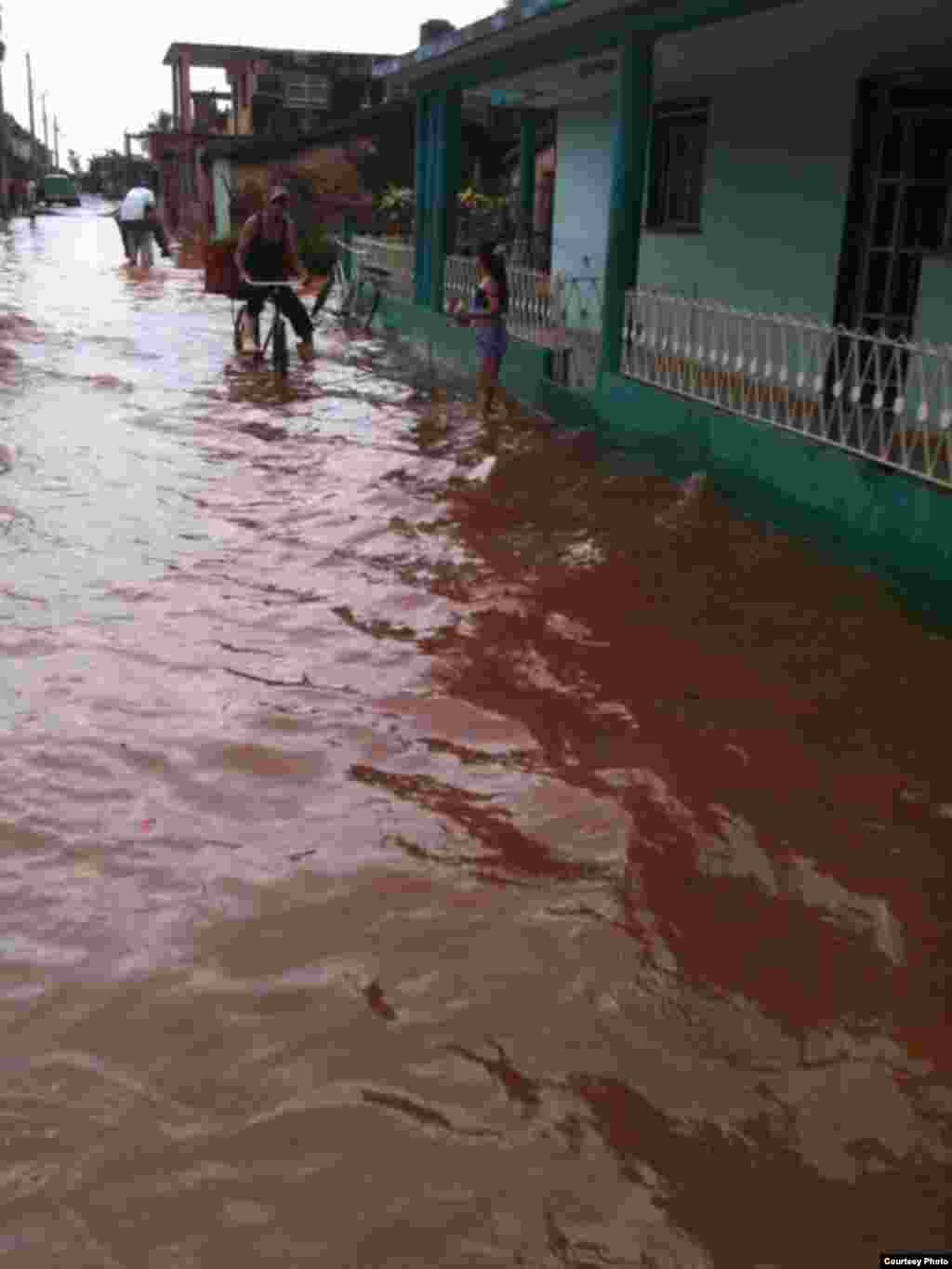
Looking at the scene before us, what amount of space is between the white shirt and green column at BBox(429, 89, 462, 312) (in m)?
14.8

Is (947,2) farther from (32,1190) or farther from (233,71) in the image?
(233,71)

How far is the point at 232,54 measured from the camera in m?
40.3

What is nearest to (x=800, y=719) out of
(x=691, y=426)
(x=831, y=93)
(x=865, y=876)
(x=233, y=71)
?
(x=865, y=876)

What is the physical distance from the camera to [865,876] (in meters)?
3.87

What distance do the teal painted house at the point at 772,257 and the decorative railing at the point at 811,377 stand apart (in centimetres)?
3

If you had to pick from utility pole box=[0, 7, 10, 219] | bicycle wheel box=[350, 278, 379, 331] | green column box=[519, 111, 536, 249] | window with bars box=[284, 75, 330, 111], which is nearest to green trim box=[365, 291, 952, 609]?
bicycle wheel box=[350, 278, 379, 331]

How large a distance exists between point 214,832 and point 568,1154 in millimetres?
1707

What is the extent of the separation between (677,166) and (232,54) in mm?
32412

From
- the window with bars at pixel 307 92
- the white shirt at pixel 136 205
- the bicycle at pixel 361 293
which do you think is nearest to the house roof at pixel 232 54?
the window with bars at pixel 307 92

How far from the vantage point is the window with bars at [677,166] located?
1225 centimetres

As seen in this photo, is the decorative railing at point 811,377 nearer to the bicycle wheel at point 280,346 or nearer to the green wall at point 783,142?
the green wall at point 783,142

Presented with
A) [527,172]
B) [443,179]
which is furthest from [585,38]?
[527,172]

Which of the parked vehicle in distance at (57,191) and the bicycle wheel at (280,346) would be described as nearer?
the bicycle wheel at (280,346)

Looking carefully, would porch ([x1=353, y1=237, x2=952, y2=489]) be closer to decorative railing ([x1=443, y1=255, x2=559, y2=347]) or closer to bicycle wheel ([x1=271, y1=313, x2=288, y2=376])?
decorative railing ([x1=443, y1=255, x2=559, y2=347])
